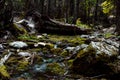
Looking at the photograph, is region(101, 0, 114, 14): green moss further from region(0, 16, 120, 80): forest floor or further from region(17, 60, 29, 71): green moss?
region(17, 60, 29, 71): green moss

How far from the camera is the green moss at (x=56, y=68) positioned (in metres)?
6.81

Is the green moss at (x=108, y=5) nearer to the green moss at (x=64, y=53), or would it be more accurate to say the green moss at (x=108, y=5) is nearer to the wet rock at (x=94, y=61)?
the green moss at (x=64, y=53)

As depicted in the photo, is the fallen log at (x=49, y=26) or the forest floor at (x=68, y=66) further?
the fallen log at (x=49, y=26)

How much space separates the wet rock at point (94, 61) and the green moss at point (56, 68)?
0.38m

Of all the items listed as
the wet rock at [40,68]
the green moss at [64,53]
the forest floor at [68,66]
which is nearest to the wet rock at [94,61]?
the forest floor at [68,66]

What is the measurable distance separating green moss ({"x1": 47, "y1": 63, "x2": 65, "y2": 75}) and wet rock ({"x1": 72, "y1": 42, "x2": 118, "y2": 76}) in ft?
1.25

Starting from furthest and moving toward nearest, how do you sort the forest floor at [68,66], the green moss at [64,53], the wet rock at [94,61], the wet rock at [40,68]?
the green moss at [64,53] < the wet rock at [40,68] < the wet rock at [94,61] < the forest floor at [68,66]

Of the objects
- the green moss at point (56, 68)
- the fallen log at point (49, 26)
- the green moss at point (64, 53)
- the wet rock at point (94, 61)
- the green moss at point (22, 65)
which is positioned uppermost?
Result: the wet rock at point (94, 61)

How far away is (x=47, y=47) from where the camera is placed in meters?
10.2

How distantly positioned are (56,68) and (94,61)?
1264 mm

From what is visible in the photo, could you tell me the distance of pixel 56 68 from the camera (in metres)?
7.22

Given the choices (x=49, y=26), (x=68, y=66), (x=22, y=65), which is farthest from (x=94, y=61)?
(x=49, y=26)

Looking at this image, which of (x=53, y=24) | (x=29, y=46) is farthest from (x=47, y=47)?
(x=53, y=24)

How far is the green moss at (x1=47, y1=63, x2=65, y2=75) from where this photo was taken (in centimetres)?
681
